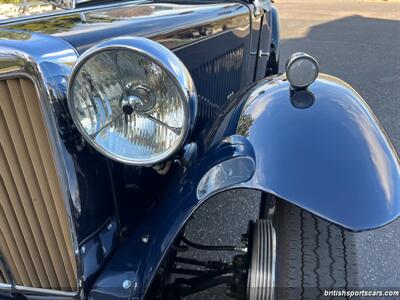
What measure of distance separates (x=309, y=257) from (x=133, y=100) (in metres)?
0.81

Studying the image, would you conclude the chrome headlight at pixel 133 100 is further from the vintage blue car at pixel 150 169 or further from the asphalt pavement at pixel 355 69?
the asphalt pavement at pixel 355 69

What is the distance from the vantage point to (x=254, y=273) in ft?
4.86

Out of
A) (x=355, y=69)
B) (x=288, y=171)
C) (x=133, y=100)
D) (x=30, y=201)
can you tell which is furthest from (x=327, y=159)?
(x=355, y=69)

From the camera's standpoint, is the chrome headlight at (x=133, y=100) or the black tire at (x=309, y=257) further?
the black tire at (x=309, y=257)

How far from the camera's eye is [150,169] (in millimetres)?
1910

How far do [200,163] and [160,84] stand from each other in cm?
35

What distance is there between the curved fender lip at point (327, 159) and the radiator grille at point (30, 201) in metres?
0.62

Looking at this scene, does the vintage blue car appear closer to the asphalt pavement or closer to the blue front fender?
the blue front fender

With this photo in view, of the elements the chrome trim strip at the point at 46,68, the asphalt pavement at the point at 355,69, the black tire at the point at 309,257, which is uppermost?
the chrome trim strip at the point at 46,68

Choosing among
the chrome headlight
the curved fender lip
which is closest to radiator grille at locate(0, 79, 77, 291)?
the chrome headlight

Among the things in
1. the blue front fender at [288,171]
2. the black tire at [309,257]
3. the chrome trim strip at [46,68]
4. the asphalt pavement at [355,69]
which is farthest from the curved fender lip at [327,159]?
the asphalt pavement at [355,69]

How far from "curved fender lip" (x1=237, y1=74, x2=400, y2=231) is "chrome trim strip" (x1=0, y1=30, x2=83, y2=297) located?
0.57 metres

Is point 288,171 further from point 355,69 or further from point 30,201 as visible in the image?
point 355,69

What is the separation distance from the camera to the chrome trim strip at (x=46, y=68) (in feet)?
4.17
